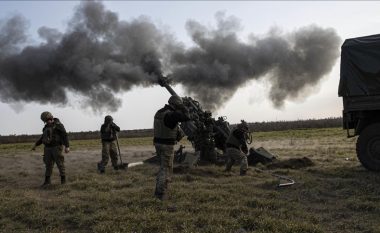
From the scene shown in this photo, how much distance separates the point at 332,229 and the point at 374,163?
21.3ft

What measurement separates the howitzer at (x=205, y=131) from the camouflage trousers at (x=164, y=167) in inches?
271

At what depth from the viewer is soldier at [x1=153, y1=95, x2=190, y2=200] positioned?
9.48 metres

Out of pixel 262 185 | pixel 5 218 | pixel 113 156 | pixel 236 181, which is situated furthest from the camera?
pixel 113 156

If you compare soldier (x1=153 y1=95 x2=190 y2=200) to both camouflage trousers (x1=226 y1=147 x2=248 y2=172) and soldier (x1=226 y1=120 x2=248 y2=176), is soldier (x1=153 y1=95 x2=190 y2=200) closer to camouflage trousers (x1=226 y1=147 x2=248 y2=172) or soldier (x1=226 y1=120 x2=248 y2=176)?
camouflage trousers (x1=226 y1=147 x2=248 y2=172)

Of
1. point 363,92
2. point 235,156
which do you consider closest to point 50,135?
point 235,156

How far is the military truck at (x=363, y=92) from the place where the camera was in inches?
514

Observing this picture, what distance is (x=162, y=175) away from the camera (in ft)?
31.3

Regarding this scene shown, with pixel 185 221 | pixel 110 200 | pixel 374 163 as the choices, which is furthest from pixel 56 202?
pixel 374 163

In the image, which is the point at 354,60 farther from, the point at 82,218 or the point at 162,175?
the point at 82,218

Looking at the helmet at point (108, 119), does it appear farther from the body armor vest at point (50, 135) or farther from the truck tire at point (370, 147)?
the truck tire at point (370, 147)

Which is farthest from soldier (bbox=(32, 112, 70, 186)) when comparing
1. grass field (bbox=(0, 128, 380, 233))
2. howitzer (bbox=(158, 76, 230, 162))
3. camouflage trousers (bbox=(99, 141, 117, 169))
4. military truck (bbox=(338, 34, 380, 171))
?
military truck (bbox=(338, 34, 380, 171))

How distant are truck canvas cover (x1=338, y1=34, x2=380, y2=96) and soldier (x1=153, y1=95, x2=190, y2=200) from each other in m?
5.58

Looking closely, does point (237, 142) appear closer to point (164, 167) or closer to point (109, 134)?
point (109, 134)

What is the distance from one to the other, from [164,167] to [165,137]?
21.5 inches
